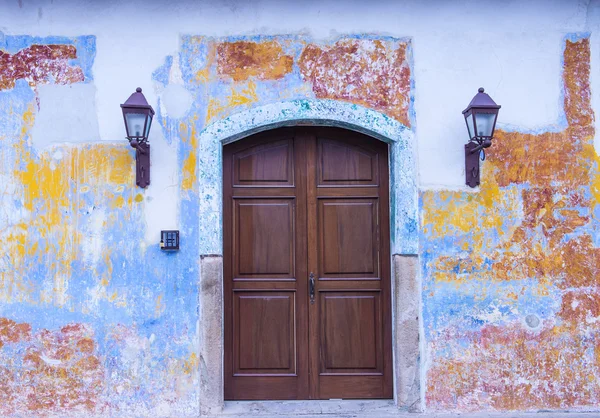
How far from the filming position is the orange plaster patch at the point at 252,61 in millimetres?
4629

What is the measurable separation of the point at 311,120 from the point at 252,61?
656 millimetres

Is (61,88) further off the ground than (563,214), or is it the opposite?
(61,88)

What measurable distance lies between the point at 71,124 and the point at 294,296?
2.19m

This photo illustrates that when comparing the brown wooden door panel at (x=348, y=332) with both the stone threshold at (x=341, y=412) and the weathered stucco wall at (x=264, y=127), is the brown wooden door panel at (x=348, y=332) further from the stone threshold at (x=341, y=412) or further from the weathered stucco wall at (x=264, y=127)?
the weathered stucco wall at (x=264, y=127)

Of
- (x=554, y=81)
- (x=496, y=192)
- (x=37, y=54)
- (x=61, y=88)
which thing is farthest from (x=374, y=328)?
(x=37, y=54)

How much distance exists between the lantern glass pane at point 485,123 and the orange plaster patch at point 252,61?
148 cm

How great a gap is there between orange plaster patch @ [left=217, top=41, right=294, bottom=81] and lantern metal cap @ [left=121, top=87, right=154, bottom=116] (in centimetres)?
64

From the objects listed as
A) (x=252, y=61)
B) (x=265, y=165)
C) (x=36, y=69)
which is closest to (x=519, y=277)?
(x=265, y=165)

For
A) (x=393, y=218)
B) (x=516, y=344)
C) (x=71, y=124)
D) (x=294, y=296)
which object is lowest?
(x=516, y=344)

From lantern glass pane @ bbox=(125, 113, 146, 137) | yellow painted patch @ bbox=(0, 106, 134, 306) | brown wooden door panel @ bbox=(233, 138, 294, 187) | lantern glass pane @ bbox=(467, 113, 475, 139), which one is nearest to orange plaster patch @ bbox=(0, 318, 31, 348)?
yellow painted patch @ bbox=(0, 106, 134, 306)

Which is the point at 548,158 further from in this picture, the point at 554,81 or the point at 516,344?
the point at 516,344

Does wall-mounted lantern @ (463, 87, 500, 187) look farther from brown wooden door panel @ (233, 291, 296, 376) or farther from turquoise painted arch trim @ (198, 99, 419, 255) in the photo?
brown wooden door panel @ (233, 291, 296, 376)

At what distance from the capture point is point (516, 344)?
452 cm

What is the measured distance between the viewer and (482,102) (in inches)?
170
